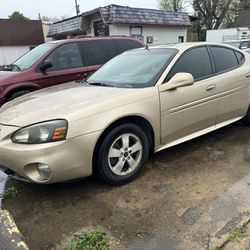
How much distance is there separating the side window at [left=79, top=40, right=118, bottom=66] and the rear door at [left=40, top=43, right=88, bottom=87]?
16 centimetres

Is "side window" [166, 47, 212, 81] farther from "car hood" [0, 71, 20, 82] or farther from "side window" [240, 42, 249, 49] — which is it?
"side window" [240, 42, 249, 49]

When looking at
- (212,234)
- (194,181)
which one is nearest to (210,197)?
(194,181)

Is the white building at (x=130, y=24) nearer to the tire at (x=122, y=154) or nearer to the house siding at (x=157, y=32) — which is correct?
the house siding at (x=157, y=32)

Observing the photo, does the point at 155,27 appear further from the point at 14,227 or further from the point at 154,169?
the point at 14,227

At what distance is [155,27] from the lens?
2022 cm

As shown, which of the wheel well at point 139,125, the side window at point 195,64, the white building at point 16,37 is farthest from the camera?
the white building at point 16,37

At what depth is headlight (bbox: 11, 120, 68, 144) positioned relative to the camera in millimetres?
2830

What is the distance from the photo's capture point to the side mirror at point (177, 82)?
352 cm

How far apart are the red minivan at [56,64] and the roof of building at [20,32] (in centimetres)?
2596

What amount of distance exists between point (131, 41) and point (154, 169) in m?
4.62

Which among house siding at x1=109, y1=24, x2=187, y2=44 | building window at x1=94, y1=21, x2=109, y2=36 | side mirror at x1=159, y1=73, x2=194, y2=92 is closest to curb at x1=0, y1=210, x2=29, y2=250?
side mirror at x1=159, y1=73, x2=194, y2=92

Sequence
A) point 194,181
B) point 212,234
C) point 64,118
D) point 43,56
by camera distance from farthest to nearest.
Result: 1. point 43,56
2. point 194,181
3. point 64,118
4. point 212,234

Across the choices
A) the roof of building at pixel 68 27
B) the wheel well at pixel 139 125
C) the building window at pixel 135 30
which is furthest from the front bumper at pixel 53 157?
the roof of building at pixel 68 27

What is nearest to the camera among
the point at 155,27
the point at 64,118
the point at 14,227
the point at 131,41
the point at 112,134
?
the point at 14,227
